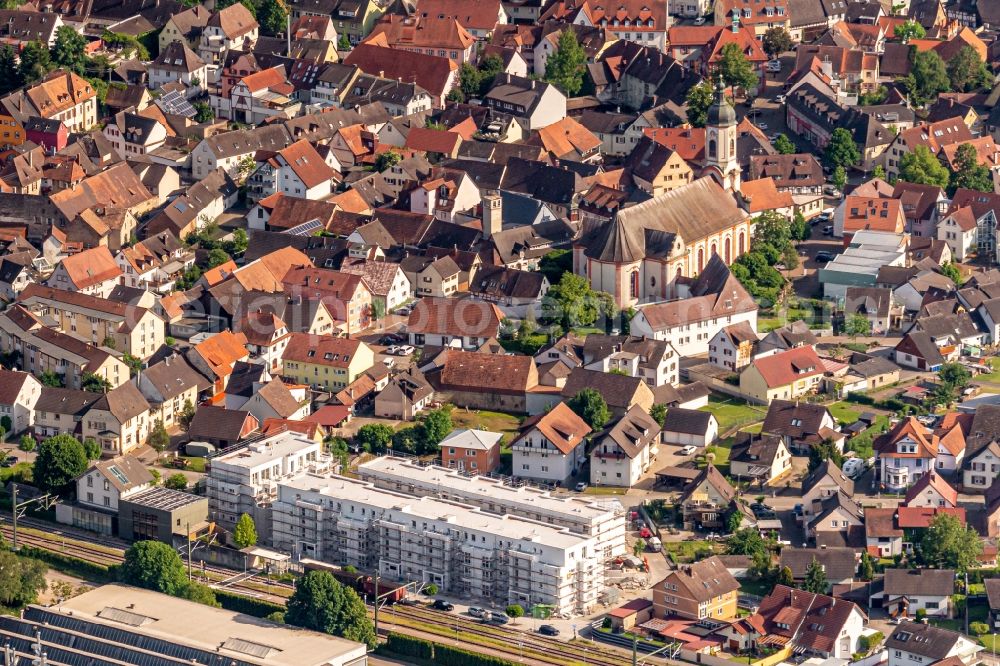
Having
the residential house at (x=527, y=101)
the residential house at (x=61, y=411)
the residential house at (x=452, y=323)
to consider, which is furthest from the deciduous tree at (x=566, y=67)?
the residential house at (x=61, y=411)

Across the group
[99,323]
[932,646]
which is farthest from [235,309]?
[932,646]

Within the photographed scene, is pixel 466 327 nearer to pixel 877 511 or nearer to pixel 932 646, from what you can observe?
pixel 877 511

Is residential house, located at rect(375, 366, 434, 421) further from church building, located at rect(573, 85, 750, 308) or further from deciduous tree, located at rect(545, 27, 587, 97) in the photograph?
deciduous tree, located at rect(545, 27, 587, 97)

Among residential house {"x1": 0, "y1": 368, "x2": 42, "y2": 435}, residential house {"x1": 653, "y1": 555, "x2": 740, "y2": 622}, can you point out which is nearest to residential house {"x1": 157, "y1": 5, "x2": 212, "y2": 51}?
residential house {"x1": 0, "y1": 368, "x2": 42, "y2": 435}

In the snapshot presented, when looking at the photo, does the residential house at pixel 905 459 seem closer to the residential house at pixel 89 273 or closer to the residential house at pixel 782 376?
the residential house at pixel 782 376

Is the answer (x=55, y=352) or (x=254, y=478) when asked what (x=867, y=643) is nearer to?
(x=254, y=478)

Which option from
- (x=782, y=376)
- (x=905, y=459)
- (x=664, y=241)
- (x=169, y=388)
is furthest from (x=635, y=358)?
(x=169, y=388)
